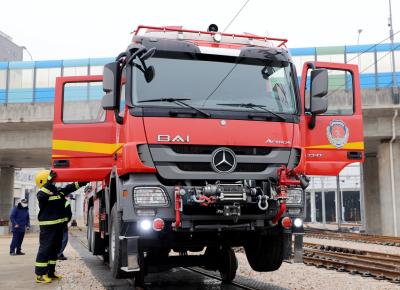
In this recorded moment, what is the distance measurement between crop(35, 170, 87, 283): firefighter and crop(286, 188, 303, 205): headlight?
4071 mm

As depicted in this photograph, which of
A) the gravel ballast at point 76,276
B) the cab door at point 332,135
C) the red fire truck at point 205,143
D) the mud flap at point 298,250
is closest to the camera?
the red fire truck at point 205,143

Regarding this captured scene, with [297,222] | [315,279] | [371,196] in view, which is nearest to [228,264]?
[315,279]

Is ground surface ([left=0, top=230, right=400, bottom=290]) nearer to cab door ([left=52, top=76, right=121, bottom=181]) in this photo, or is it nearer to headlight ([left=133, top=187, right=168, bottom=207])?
cab door ([left=52, top=76, right=121, bottom=181])

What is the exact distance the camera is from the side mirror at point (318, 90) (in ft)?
19.9

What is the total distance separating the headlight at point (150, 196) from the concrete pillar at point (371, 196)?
2556cm

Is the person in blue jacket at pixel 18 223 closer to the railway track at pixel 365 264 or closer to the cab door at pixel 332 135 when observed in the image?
the railway track at pixel 365 264

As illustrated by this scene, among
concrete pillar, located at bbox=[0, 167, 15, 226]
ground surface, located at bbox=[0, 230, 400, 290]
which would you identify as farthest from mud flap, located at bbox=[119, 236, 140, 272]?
concrete pillar, located at bbox=[0, 167, 15, 226]

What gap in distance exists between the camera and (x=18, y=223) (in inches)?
545

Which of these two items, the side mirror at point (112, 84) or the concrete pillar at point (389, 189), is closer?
the side mirror at point (112, 84)

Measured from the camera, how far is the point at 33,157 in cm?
3167

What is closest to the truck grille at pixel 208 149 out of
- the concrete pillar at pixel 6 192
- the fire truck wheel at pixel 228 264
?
the fire truck wheel at pixel 228 264

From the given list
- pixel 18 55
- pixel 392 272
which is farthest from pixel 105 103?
pixel 18 55

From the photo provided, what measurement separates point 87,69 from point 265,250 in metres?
18.7

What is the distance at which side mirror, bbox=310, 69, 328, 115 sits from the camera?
6055mm
